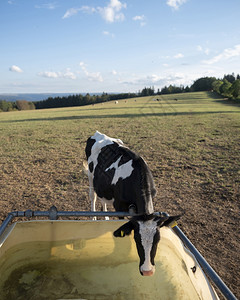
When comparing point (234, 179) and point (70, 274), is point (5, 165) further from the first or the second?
point (234, 179)

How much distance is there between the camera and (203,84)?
103375 mm

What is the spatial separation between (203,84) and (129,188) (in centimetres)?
11236

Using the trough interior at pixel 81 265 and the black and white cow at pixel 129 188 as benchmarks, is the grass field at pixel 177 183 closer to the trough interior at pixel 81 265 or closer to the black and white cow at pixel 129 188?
the trough interior at pixel 81 265

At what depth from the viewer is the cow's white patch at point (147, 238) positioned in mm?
2219

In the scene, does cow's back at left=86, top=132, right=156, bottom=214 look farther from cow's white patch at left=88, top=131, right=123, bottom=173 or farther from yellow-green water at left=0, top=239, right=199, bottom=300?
yellow-green water at left=0, top=239, right=199, bottom=300

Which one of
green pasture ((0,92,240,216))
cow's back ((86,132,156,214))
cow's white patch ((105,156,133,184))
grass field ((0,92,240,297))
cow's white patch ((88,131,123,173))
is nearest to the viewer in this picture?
cow's back ((86,132,156,214))

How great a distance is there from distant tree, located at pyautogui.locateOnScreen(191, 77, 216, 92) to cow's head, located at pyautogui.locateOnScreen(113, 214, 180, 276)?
10957cm

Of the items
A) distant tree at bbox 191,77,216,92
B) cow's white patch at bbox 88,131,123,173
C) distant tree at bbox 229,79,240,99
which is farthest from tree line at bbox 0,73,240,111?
cow's white patch at bbox 88,131,123,173

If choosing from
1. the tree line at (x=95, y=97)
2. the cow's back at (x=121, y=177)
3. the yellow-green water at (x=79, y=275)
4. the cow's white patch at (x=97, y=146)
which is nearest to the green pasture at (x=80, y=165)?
the cow's white patch at (x=97, y=146)

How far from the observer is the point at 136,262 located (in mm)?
2889

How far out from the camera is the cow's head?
222cm

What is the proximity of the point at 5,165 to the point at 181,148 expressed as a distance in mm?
7912

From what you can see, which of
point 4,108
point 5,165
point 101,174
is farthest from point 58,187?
point 4,108

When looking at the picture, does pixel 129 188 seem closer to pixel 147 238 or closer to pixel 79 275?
pixel 147 238
